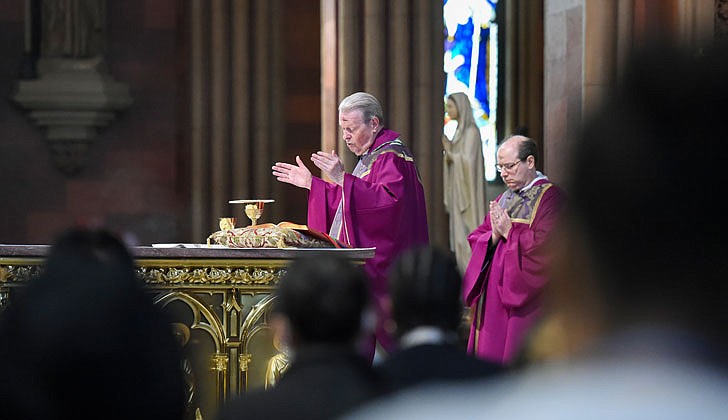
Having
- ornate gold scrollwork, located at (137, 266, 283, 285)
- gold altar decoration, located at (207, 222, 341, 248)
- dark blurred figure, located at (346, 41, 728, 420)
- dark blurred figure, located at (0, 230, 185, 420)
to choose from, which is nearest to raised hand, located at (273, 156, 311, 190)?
gold altar decoration, located at (207, 222, 341, 248)

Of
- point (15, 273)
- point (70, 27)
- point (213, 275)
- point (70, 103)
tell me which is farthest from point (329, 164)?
point (70, 27)

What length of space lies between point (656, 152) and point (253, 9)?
37.6 ft

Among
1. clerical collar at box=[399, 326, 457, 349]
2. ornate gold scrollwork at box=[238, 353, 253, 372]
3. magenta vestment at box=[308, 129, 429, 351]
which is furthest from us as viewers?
magenta vestment at box=[308, 129, 429, 351]

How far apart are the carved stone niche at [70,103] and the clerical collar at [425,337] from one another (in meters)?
9.55

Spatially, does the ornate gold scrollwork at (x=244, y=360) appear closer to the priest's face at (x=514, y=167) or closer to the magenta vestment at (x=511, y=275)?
the magenta vestment at (x=511, y=275)

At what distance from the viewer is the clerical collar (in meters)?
2.53

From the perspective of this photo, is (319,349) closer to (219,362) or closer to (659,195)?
(659,195)

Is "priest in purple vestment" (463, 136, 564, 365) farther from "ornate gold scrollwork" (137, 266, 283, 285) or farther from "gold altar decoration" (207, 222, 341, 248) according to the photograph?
"ornate gold scrollwork" (137, 266, 283, 285)

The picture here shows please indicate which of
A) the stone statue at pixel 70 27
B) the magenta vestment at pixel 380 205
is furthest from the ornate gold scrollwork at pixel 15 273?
the stone statue at pixel 70 27

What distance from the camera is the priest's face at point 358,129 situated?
24.7 ft

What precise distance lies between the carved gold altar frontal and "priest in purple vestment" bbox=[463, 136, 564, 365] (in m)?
1.42

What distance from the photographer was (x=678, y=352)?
3.58 ft

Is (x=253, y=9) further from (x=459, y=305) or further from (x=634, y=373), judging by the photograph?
(x=634, y=373)

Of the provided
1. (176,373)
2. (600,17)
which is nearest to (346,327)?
(176,373)
